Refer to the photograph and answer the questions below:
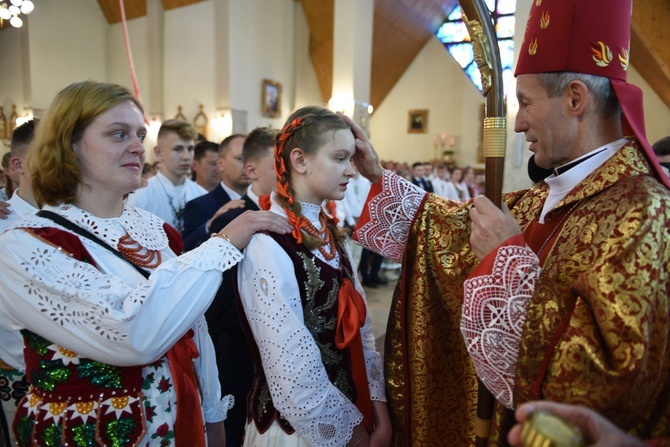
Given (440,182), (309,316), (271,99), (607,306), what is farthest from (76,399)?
(271,99)

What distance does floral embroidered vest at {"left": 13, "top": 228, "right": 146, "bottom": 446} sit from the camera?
132cm

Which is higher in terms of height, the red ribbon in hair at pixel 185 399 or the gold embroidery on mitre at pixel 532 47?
the gold embroidery on mitre at pixel 532 47

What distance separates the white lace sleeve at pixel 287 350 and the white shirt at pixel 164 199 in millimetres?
2857

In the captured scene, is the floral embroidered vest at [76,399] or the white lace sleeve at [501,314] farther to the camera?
the floral embroidered vest at [76,399]

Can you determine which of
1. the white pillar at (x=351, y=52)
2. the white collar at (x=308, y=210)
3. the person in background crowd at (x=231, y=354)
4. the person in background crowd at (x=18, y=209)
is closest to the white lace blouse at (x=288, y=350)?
the white collar at (x=308, y=210)

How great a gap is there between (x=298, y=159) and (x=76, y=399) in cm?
97

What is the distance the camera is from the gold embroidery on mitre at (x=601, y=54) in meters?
1.31

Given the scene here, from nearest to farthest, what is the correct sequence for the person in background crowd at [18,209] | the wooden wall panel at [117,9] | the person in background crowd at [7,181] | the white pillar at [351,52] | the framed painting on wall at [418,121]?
the person in background crowd at [18,209], the person in background crowd at [7,181], the white pillar at [351,52], the wooden wall panel at [117,9], the framed painting on wall at [418,121]

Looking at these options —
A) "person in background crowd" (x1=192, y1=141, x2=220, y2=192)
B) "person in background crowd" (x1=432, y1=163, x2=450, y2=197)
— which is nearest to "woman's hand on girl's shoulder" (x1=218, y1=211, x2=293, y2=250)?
"person in background crowd" (x1=192, y1=141, x2=220, y2=192)

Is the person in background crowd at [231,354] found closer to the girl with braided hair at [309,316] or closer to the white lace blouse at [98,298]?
the girl with braided hair at [309,316]

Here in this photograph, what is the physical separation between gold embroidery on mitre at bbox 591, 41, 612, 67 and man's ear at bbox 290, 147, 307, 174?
36.0 inches

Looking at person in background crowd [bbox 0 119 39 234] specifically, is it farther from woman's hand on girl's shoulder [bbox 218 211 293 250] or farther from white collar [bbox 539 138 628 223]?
white collar [bbox 539 138 628 223]

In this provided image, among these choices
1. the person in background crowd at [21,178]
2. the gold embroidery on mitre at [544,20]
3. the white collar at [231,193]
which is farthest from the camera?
the white collar at [231,193]

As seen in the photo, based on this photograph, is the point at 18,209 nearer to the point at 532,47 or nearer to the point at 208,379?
the point at 208,379
